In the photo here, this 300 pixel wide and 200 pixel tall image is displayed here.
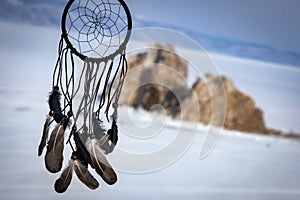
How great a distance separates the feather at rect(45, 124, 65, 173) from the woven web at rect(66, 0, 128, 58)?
291 mm

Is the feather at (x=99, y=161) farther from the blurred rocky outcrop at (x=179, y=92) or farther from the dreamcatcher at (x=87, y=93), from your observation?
the blurred rocky outcrop at (x=179, y=92)

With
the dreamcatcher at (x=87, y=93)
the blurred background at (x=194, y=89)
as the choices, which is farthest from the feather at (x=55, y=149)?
the blurred background at (x=194, y=89)

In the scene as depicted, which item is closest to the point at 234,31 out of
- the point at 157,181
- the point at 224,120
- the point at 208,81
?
the point at 208,81

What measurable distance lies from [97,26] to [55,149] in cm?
42

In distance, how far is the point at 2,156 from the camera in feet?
4.87

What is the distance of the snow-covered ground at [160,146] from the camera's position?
4.92ft

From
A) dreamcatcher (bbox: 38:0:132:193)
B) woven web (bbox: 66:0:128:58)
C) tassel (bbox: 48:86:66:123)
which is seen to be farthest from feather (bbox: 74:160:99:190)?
woven web (bbox: 66:0:128:58)

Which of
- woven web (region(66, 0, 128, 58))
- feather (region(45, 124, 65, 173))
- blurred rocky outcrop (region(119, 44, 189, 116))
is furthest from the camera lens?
blurred rocky outcrop (region(119, 44, 189, 116))

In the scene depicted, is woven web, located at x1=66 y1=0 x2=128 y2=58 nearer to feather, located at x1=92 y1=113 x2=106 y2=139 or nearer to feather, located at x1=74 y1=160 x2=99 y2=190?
feather, located at x1=92 y1=113 x2=106 y2=139

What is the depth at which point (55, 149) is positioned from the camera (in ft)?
4.17

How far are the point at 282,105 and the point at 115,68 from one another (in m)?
0.67

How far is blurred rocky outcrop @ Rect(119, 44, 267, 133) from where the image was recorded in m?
1.64

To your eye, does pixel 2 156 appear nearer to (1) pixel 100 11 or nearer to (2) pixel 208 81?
(1) pixel 100 11

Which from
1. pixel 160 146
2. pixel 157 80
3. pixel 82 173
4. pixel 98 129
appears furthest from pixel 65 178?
pixel 157 80
